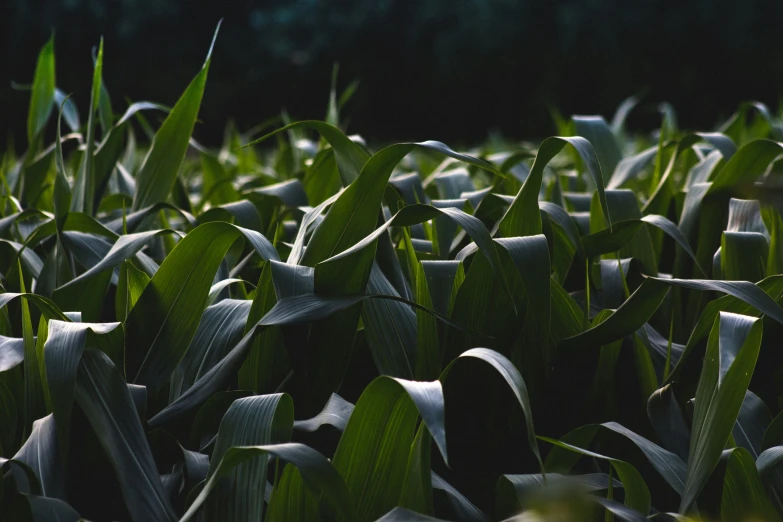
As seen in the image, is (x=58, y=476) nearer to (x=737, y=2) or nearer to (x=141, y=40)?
(x=737, y=2)

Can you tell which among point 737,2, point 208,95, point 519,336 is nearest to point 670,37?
point 737,2

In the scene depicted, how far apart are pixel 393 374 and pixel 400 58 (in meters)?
13.7

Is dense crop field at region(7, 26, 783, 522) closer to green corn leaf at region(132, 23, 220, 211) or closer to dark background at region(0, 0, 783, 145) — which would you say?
green corn leaf at region(132, 23, 220, 211)

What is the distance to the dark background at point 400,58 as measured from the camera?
12.2m

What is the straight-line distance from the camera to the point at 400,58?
553 inches

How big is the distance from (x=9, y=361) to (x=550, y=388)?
22.2 inches

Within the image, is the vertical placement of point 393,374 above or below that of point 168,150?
below

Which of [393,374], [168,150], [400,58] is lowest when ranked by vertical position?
[400,58]

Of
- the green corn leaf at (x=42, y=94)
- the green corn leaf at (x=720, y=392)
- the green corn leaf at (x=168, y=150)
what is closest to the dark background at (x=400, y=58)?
the green corn leaf at (x=42, y=94)

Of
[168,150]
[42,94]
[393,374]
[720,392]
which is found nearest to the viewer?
[720,392]

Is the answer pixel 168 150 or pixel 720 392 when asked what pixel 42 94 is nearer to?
pixel 168 150

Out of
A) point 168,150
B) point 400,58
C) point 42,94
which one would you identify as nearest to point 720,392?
point 168,150

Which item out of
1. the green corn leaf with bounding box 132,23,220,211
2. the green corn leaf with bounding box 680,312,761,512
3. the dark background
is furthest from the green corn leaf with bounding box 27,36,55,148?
the dark background

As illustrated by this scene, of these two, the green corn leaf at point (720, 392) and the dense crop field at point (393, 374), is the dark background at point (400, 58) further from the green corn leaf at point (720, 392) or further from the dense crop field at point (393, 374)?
the green corn leaf at point (720, 392)
